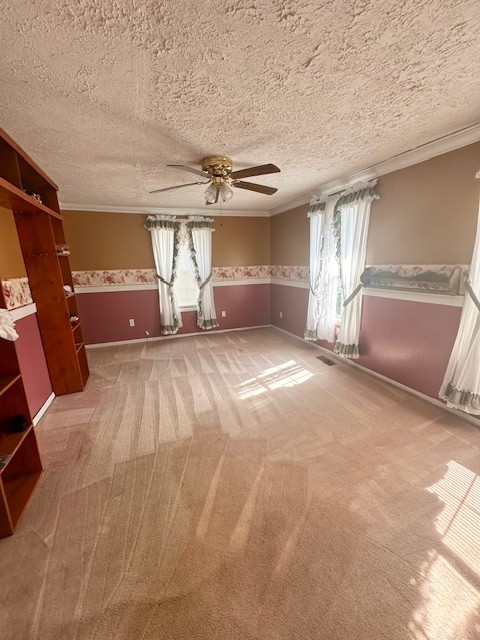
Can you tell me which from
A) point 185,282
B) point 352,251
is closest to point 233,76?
point 352,251

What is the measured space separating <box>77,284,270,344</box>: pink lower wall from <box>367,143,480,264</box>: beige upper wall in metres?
2.82

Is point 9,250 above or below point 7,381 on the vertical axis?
above

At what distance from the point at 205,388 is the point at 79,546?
176 centimetres

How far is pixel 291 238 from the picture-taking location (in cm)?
459

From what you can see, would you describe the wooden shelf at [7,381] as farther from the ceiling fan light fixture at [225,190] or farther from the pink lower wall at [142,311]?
the pink lower wall at [142,311]

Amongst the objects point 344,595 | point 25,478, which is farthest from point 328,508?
point 25,478

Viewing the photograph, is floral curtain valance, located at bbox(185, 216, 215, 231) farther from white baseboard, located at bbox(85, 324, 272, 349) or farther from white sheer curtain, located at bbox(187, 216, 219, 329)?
white baseboard, located at bbox(85, 324, 272, 349)

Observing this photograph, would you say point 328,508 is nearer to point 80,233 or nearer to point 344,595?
point 344,595

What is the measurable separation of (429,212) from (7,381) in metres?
3.49

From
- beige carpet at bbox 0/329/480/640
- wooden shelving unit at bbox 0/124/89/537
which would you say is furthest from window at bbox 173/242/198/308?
beige carpet at bbox 0/329/480/640

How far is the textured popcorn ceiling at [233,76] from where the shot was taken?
1.01 metres

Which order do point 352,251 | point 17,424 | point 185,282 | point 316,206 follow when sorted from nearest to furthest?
point 17,424 < point 352,251 < point 316,206 < point 185,282

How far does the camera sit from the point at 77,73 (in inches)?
50.8

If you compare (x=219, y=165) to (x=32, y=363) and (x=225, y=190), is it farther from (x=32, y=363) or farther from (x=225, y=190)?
(x=32, y=363)
